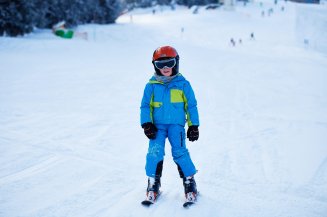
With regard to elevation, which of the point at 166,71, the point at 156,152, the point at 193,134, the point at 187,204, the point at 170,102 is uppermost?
the point at 166,71

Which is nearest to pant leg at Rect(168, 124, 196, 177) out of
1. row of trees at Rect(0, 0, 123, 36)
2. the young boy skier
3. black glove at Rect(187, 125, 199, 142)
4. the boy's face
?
the young boy skier

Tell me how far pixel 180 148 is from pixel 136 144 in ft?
7.25

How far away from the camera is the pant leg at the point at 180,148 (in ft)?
12.7

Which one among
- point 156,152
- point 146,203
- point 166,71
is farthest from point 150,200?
point 166,71

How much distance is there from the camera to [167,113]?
12.6ft

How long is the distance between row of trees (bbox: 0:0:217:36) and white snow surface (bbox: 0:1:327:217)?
6205 mm

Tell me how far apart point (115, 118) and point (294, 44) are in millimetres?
26332

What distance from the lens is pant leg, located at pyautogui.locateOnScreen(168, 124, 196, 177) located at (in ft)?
12.7

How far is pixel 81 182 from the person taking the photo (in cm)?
437

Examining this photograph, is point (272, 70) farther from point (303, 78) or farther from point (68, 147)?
point (68, 147)

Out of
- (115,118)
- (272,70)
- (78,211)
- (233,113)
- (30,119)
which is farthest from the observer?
(272,70)

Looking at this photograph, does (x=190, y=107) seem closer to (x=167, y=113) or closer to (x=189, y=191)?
(x=167, y=113)

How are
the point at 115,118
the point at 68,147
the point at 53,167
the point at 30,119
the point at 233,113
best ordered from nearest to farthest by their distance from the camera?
the point at 53,167 → the point at 68,147 → the point at 30,119 → the point at 115,118 → the point at 233,113

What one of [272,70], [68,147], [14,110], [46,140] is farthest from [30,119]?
[272,70]
